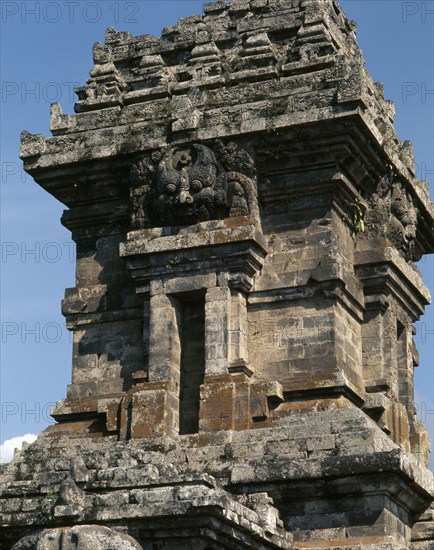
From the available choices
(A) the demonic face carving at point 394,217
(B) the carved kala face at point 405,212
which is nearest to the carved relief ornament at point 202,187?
(A) the demonic face carving at point 394,217

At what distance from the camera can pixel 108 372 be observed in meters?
24.7

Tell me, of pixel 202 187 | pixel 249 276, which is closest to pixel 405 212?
pixel 249 276

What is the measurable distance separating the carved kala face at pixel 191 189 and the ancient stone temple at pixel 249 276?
0.03 m

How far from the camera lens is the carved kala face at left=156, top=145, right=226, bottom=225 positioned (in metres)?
24.2

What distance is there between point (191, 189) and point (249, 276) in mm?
1642

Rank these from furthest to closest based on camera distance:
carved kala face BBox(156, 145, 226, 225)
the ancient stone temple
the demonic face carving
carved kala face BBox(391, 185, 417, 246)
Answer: carved kala face BBox(391, 185, 417, 246) → the demonic face carving → carved kala face BBox(156, 145, 226, 225) → the ancient stone temple

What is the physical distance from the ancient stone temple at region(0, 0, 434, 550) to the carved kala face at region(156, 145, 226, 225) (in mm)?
27

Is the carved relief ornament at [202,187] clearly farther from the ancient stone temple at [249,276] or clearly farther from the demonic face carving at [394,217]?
the demonic face carving at [394,217]

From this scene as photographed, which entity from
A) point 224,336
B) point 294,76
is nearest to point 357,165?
point 294,76

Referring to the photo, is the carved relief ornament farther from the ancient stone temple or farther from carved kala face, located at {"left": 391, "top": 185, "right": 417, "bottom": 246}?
carved kala face, located at {"left": 391, "top": 185, "right": 417, "bottom": 246}

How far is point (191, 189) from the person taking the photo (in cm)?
2423

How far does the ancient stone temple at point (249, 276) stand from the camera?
22.0 meters

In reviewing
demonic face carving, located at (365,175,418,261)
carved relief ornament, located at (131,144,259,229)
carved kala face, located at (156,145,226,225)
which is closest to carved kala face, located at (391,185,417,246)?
demonic face carving, located at (365,175,418,261)

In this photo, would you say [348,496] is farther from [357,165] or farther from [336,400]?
[357,165]
